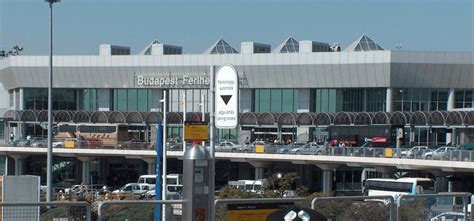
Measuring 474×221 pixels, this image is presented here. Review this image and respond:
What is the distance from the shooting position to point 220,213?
13641mm

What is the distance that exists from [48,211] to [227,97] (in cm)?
303

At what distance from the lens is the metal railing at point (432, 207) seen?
15.7m

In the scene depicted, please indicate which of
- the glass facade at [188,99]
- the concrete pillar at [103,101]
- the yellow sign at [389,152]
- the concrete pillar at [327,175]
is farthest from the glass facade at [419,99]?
the concrete pillar at [103,101]

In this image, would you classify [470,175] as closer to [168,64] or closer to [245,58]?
[245,58]

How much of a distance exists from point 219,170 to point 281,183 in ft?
106

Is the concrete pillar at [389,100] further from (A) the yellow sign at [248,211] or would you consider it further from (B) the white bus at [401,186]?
(A) the yellow sign at [248,211]

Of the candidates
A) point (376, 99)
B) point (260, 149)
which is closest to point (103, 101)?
point (260, 149)

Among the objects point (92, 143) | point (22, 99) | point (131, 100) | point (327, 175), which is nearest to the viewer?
point (327, 175)

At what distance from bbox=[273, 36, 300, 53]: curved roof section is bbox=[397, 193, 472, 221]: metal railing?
78557 millimetres

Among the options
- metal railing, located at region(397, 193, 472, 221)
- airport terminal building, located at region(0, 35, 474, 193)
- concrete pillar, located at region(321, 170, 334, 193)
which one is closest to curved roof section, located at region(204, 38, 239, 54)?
airport terminal building, located at region(0, 35, 474, 193)

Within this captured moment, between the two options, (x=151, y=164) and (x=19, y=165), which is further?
(x=19, y=165)

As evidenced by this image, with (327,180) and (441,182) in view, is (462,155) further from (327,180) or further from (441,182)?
(327,180)

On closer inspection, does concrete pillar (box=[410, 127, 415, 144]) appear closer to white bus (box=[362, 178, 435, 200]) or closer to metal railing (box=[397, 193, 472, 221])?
white bus (box=[362, 178, 435, 200])

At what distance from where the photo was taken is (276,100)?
305 ft
